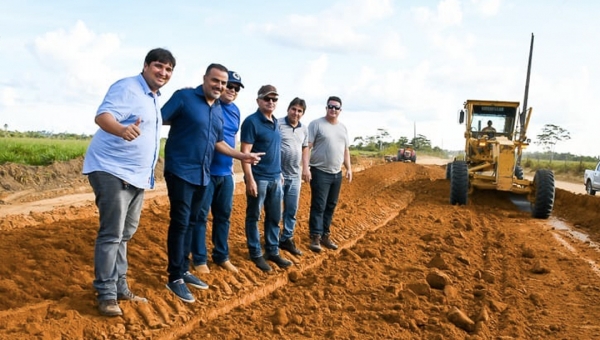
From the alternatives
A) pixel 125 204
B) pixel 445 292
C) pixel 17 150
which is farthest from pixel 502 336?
pixel 17 150

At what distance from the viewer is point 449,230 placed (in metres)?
8.98

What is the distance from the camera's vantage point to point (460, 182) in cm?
1209

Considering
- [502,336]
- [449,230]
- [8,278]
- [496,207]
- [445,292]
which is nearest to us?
[502,336]

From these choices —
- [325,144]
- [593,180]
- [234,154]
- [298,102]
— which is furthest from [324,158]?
[593,180]

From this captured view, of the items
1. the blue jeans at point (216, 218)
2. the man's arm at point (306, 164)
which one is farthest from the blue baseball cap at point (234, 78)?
the man's arm at point (306, 164)

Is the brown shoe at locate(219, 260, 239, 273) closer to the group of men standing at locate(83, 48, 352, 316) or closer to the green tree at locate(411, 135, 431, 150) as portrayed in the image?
the group of men standing at locate(83, 48, 352, 316)

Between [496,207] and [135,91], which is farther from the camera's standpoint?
[496,207]

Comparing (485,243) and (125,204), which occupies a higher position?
(125,204)

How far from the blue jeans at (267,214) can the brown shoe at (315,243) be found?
961 mm

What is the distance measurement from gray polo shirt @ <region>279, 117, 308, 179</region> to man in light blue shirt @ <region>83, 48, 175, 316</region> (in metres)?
1.97

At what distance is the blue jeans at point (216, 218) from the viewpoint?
187 inches

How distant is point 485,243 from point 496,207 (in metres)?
4.97

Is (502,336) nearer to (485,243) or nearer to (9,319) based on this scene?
(9,319)

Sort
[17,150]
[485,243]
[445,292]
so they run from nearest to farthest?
1. [445,292]
2. [485,243]
3. [17,150]
